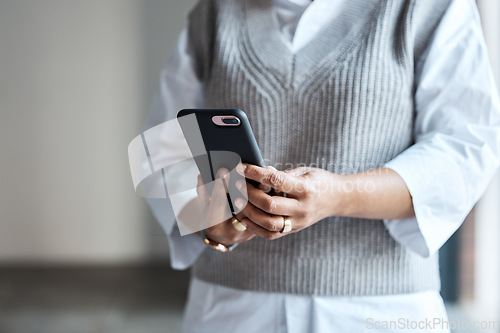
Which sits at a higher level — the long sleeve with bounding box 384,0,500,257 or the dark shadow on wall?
the long sleeve with bounding box 384,0,500,257

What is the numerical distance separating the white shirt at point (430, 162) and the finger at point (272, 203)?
10cm

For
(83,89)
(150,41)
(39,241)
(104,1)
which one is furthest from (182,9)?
(39,241)

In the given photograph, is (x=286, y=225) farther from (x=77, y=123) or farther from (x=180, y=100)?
(x=77, y=123)

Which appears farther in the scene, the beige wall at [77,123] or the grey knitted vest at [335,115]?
the beige wall at [77,123]

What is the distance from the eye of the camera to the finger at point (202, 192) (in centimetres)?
43

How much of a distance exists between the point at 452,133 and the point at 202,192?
23 cm

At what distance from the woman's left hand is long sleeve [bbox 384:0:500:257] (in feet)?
0.22

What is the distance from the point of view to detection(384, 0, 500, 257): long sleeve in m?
0.43

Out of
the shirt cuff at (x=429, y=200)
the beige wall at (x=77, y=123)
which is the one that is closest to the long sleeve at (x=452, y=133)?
the shirt cuff at (x=429, y=200)

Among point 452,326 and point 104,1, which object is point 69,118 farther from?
point 452,326

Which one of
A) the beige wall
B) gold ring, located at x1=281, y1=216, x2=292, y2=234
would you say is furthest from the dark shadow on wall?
gold ring, located at x1=281, y1=216, x2=292, y2=234

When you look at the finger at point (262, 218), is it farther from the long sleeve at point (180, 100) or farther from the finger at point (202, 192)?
the long sleeve at point (180, 100)

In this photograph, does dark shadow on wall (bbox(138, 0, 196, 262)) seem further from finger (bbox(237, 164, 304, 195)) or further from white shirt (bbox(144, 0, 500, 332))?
finger (bbox(237, 164, 304, 195))

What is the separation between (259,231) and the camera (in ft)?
1.35
